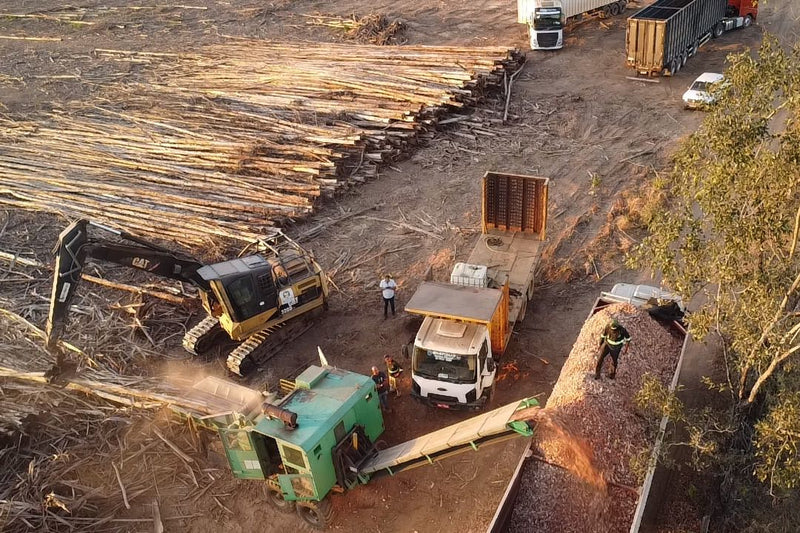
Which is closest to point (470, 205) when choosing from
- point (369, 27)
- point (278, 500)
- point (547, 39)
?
point (278, 500)

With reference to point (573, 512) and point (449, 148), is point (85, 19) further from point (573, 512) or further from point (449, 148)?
point (573, 512)

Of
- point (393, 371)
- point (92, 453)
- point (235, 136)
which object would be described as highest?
point (235, 136)

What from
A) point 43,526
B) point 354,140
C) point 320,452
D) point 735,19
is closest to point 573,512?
point 320,452

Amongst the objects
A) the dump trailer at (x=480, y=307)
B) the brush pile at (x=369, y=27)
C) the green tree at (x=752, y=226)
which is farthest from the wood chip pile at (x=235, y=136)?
the green tree at (x=752, y=226)

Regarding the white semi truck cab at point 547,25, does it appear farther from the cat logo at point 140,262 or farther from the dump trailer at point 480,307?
the cat logo at point 140,262

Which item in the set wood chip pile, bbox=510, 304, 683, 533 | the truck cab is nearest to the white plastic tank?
the truck cab

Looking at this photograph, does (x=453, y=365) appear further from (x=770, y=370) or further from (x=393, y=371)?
(x=770, y=370)
